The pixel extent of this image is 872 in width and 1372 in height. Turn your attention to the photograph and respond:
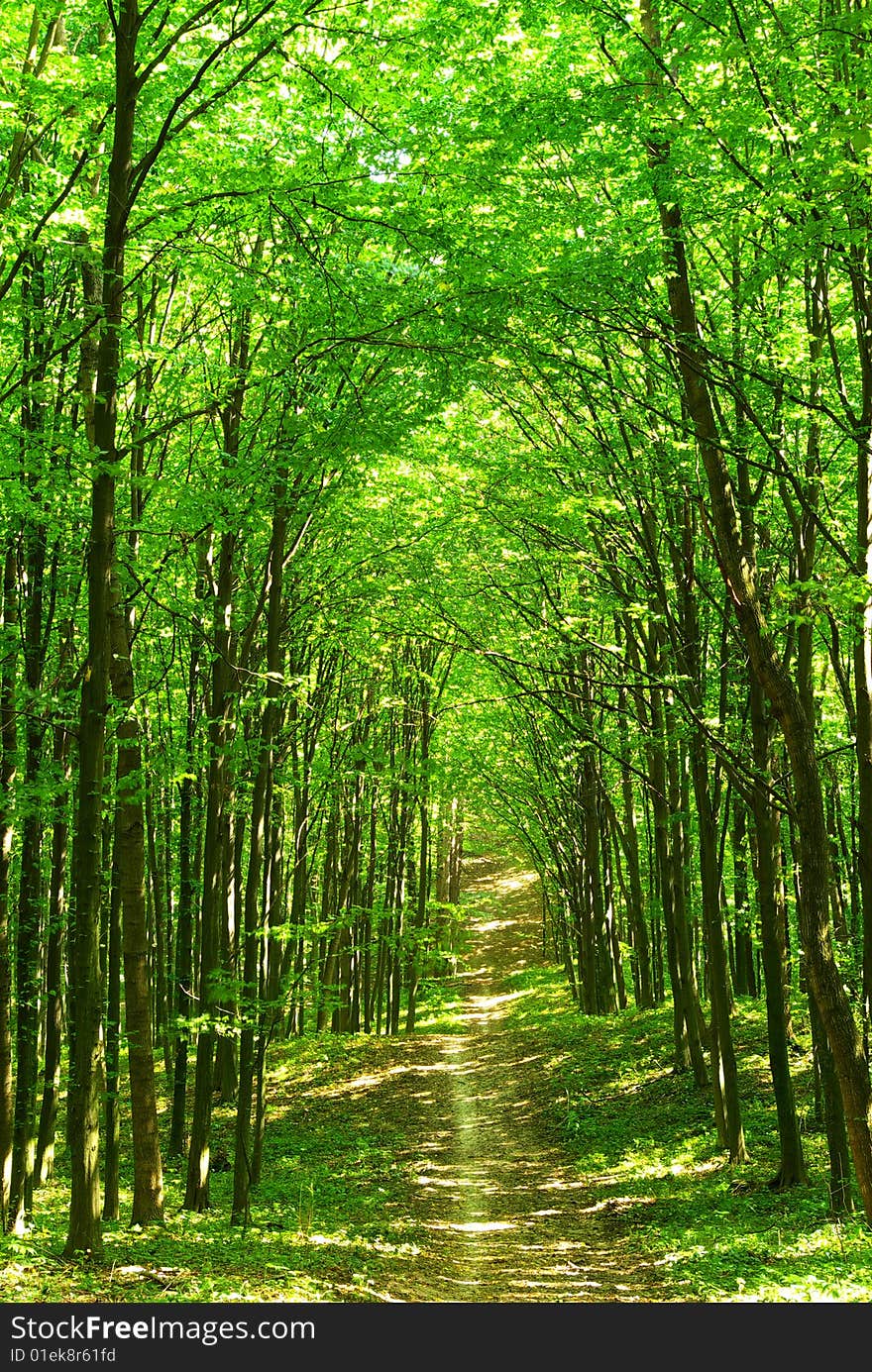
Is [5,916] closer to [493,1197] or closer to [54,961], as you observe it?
[54,961]

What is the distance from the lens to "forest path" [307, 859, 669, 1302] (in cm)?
842

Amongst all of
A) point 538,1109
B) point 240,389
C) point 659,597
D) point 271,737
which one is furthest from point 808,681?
point 538,1109

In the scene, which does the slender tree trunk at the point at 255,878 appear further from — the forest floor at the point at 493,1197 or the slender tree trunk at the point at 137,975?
the slender tree trunk at the point at 137,975

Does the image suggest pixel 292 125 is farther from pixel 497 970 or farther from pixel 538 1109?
pixel 497 970

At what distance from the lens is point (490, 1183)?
41.5 feet

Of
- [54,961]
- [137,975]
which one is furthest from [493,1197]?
[54,961]

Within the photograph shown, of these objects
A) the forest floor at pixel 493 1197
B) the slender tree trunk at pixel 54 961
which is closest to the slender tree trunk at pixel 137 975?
the forest floor at pixel 493 1197

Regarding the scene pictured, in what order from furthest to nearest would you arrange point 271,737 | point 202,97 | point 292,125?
point 271,737, point 292,125, point 202,97

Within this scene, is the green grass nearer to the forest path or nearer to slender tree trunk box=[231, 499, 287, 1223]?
the forest path

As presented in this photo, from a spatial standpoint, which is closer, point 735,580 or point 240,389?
point 735,580

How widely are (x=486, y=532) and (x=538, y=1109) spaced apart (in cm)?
958

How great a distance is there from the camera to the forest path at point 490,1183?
8.42 m

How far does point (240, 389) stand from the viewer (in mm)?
10156

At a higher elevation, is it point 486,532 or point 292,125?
point 292,125
